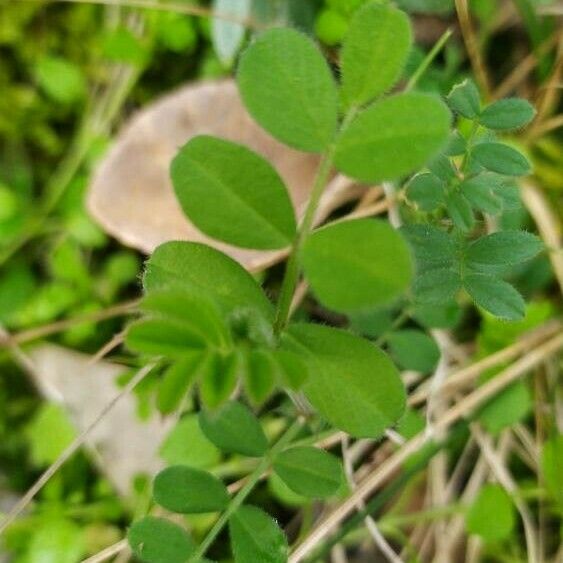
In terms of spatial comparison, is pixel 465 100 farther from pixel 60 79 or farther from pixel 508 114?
pixel 60 79

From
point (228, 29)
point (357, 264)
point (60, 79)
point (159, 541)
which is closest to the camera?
point (357, 264)

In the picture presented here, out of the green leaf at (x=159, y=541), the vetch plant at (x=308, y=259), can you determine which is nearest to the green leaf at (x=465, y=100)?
the vetch plant at (x=308, y=259)

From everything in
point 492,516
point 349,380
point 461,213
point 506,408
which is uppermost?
point 461,213

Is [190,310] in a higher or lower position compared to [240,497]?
higher

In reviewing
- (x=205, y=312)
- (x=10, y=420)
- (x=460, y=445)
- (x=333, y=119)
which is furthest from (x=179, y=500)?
(x=10, y=420)

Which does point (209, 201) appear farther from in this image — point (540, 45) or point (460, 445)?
point (540, 45)

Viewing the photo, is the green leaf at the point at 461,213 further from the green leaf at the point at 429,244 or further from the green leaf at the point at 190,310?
the green leaf at the point at 190,310

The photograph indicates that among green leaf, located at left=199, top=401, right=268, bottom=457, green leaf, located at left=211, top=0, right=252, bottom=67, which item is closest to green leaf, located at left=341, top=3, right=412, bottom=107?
green leaf, located at left=199, top=401, right=268, bottom=457

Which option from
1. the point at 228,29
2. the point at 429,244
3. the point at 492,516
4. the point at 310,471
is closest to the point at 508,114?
the point at 429,244
